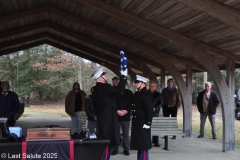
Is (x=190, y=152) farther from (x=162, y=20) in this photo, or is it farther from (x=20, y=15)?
(x=20, y=15)

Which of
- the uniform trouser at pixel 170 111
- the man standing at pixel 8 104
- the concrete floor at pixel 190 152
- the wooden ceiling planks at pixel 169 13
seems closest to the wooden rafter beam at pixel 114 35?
the uniform trouser at pixel 170 111

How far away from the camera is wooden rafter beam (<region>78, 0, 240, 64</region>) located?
24.6 ft

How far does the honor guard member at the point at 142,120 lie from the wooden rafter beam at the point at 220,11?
1.47 m

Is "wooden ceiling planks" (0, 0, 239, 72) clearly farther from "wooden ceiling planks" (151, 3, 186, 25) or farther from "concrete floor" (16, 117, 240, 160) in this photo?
"concrete floor" (16, 117, 240, 160)

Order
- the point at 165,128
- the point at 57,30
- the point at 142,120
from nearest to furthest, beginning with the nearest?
the point at 142,120
the point at 165,128
the point at 57,30

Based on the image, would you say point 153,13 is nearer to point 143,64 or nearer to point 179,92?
point 179,92

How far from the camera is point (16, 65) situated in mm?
31094

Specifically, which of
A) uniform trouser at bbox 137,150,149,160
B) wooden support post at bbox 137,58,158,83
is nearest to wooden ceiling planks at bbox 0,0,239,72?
wooden support post at bbox 137,58,158,83

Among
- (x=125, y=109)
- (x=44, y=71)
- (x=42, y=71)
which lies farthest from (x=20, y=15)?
(x=42, y=71)

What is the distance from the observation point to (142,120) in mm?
5656

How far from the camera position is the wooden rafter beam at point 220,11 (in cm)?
536

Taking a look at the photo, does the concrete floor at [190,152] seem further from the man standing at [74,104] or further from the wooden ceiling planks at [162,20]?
the wooden ceiling planks at [162,20]

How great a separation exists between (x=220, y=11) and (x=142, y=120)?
83.9 inches

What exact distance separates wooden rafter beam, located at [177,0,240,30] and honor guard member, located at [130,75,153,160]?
147 centimetres
